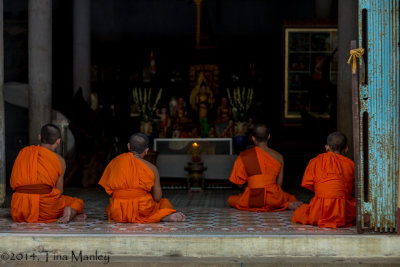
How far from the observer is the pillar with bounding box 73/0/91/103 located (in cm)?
1308

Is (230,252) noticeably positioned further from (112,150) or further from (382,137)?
(112,150)

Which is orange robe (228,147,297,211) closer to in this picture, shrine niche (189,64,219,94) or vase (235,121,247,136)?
vase (235,121,247,136)

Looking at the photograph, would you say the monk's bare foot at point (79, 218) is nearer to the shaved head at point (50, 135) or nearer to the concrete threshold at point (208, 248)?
the shaved head at point (50, 135)

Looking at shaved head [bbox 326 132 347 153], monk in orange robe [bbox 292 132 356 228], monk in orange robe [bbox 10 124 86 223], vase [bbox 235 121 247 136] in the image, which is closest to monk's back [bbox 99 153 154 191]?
monk in orange robe [bbox 10 124 86 223]

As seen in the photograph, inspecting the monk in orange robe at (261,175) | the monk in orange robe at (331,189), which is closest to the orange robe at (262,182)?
the monk in orange robe at (261,175)

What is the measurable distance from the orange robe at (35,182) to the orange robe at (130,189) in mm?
501

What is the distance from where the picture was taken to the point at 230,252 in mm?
4090

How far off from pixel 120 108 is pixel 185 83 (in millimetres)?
1967

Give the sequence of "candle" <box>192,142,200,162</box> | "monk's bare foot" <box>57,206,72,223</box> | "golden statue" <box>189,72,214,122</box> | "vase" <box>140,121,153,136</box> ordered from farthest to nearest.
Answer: "golden statue" <box>189,72,214,122</box> → "vase" <box>140,121,153,136</box> → "candle" <box>192,142,200,162</box> → "monk's bare foot" <box>57,206,72,223</box>

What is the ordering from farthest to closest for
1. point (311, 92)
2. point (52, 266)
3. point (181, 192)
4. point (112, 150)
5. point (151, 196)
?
point (311, 92) → point (112, 150) → point (181, 192) → point (151, 196) → point (52, 266)

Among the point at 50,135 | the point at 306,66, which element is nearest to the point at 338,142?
Result: the point at 50,135

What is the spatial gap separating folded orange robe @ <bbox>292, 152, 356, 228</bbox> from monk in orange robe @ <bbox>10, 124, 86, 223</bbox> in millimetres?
2174

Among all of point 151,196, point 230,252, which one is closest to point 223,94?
point 151,196

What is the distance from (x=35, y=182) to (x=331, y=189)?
273cm
